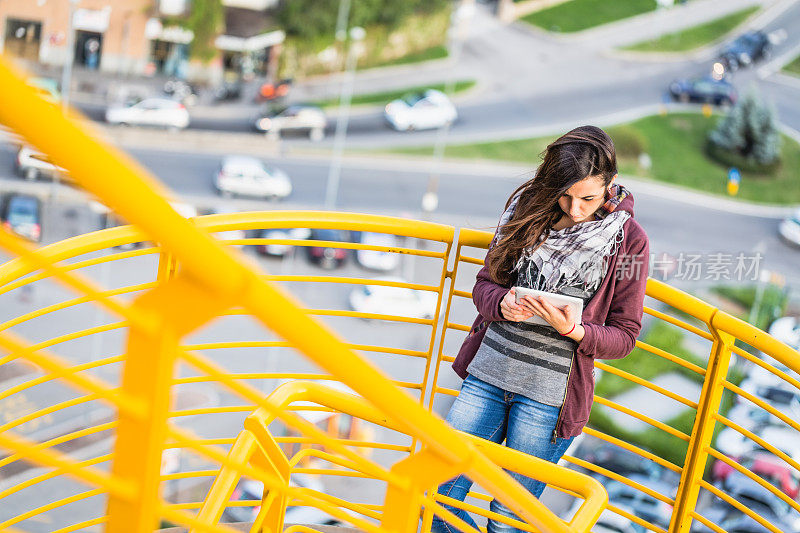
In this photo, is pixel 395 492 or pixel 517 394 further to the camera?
pixel 517 394

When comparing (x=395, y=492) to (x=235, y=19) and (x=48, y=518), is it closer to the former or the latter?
(x=48, y=518)

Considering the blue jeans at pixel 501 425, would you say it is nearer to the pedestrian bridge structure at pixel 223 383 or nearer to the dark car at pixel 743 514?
the pedestrian bridge structure at pixel 223 383

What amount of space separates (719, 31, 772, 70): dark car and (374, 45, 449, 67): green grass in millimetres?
7385

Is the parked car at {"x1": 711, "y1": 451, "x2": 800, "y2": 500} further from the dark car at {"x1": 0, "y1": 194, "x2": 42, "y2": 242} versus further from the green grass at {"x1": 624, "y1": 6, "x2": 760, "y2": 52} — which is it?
the green grass at {"x1": 624, "y1": 6, "x2": 760, "y2": 52}

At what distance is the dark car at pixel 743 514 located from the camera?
12.1 meters

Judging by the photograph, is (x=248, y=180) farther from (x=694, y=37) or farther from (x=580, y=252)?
(x=580, y=252)

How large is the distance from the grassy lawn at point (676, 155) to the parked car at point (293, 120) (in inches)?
72.9

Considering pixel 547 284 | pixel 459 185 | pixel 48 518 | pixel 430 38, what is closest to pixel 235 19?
pixel 430 38

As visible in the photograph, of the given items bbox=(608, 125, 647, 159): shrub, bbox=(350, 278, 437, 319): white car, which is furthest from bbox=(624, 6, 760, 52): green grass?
bbox=(350, 278, 437, 319): white car

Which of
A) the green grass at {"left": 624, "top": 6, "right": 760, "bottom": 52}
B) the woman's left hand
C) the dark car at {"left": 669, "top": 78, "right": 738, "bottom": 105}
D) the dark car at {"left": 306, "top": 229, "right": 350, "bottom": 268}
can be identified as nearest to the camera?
the woman's left hand

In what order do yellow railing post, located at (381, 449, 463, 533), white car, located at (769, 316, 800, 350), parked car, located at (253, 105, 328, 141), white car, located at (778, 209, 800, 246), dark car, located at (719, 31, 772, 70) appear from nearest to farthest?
yellow railing post, located at (381, 449, 463, 533), white car, located at (769, 316, 800, 350), parked car, located at (253, 105, 328, 141), white car, located at (778, 209, 800, 246), dark car, located at (719, 31, 772, 70)

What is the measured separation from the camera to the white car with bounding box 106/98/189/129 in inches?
808

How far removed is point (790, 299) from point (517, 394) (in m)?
18.6

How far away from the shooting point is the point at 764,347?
202 centimetres
